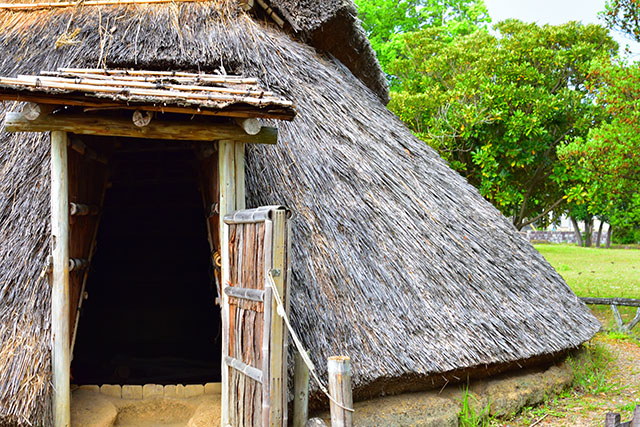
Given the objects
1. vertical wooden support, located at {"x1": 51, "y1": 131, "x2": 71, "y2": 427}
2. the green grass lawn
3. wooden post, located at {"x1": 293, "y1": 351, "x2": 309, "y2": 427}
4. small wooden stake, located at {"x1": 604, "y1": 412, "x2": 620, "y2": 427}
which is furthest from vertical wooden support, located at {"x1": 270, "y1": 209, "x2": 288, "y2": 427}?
the green grass lawn

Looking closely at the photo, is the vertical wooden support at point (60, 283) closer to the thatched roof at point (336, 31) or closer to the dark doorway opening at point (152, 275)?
the dark doorway opening at point (152, 275)

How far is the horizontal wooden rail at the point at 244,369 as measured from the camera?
10.9ft

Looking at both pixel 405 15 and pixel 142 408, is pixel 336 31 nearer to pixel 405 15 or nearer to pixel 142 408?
pixel 142 408

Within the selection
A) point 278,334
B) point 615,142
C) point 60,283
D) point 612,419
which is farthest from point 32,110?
point 615,142

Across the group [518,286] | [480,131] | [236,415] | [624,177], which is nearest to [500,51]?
[480,131]

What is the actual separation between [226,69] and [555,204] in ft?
28.0

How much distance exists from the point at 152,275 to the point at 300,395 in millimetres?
4434

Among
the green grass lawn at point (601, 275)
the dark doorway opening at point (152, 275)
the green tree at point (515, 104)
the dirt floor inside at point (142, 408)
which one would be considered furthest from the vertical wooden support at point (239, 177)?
the green grass lawn at point (601, 275)

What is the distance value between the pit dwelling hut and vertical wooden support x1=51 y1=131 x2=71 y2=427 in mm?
14

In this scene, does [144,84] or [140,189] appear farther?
[140,189]

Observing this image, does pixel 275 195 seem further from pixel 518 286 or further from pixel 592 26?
pixel 592 26

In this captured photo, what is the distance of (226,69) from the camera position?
5.48 meters

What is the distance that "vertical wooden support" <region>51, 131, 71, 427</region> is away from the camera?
145 inches

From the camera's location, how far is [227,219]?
12.3ft
